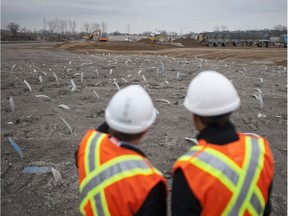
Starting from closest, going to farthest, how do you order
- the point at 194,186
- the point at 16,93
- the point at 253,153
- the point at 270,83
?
the point at 194,186 < the point at 253,153 < the point at 16,93 < the point at 270,83

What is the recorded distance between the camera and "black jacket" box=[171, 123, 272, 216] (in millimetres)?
1438

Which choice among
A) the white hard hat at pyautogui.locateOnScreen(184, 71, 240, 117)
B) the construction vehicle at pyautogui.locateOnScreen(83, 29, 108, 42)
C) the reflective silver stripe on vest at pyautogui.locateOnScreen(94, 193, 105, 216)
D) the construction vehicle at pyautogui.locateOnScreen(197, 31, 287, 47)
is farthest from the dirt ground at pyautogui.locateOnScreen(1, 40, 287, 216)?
the construction vehicle at pyautogui.locateOnScreen(83, 29, 108, 42)

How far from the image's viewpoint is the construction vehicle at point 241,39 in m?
35.2

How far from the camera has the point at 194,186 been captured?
1420 mm

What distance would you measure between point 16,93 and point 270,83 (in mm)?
7792

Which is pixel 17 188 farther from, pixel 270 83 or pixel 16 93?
pixel 270 83

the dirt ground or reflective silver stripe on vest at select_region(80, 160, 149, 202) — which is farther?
the dirt ground

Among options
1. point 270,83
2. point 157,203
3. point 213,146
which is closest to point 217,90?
point 213,146

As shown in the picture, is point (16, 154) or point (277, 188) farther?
point (16, 154)

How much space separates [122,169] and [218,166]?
0.45 metres

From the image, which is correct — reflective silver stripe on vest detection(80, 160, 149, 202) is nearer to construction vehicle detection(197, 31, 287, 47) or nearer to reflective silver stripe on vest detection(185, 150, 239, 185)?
reflective silver stripe on vest detection(185, 150, 239, 185)

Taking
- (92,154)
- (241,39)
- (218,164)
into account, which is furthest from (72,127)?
(241,39)

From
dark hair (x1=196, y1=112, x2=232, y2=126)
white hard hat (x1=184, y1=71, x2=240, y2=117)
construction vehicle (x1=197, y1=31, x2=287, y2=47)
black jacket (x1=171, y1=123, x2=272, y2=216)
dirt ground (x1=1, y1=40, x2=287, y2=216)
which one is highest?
construction vehicle (x1=197, y1=31, x2=287, y2=47)

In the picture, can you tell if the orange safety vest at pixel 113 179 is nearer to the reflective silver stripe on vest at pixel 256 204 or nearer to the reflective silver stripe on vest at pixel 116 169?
the reflective silver stripe on vest at pixel 116 169
